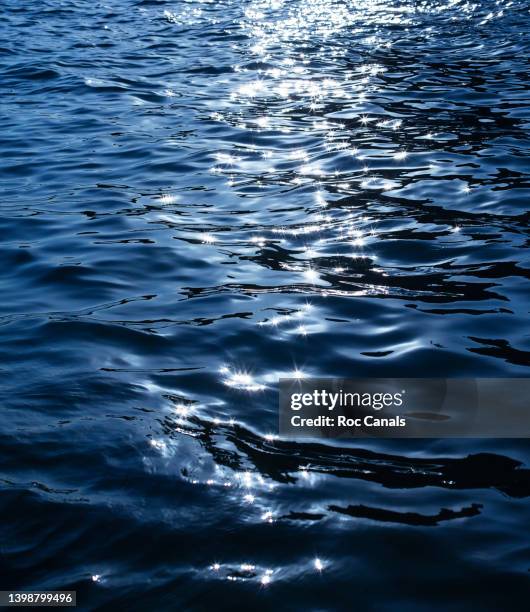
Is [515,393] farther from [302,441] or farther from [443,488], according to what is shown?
[302,441]

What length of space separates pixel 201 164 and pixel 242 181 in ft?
2.92

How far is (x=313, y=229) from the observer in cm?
668

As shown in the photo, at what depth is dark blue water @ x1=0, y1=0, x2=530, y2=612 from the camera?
303 centimetres

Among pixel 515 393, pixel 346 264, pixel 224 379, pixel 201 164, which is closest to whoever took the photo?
pixel 515 393

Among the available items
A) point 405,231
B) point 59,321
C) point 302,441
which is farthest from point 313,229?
point 302,441

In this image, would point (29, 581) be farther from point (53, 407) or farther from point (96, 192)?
point (96, 192)

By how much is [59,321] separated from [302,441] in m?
2.13

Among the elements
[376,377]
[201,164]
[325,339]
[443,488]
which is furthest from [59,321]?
[201,164]

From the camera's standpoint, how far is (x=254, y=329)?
16.4 feet

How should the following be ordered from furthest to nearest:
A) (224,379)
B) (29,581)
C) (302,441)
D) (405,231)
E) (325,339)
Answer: (405,231), (325,339), (224,379), (302,441), (29,581)

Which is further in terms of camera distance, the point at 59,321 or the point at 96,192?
the point at 96,192

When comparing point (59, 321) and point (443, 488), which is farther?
point (59, 321)

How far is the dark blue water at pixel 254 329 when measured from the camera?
3025 mm

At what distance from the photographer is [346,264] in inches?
233
